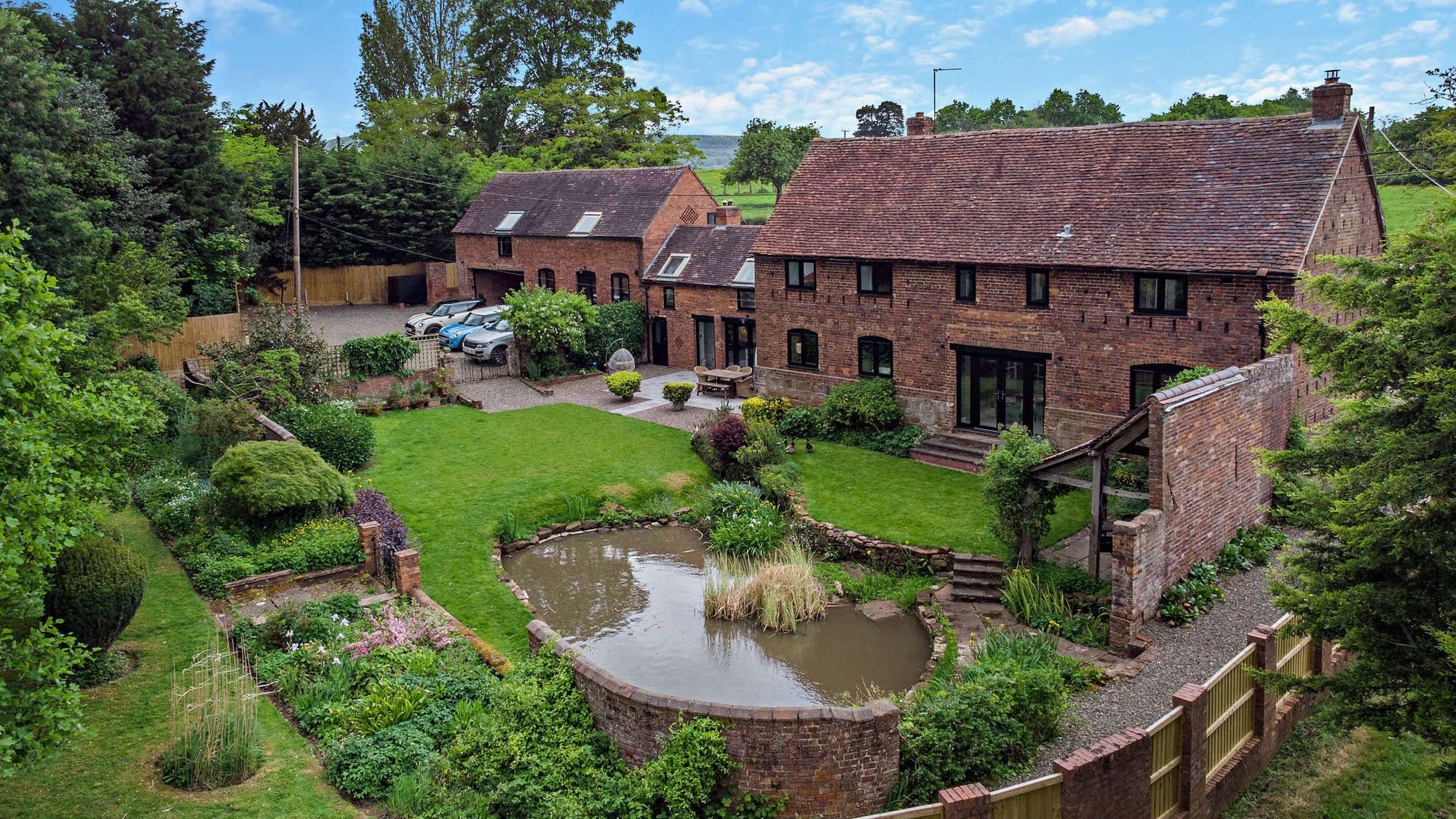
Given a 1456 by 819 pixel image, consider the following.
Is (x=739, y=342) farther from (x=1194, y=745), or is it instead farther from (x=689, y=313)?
(x=1194, y=745)

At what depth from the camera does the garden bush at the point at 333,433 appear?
22531 millimetres

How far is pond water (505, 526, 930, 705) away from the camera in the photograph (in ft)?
47.6

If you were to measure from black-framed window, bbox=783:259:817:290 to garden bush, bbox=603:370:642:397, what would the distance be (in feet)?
18.5

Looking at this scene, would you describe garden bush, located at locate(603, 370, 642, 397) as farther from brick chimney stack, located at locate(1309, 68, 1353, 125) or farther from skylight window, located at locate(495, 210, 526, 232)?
brick chimney stack, located at locate(1309, 68, 1353, 125)

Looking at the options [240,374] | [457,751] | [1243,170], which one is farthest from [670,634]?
[1243,170]

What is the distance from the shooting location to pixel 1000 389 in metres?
23.2

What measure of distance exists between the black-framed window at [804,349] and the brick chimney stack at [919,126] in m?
5.90

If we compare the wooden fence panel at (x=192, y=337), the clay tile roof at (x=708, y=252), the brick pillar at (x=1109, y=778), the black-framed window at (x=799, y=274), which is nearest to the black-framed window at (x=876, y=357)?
the black-framed window at (x=799, y=274)

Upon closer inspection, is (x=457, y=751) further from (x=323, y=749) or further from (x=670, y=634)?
(x=670, y=634)

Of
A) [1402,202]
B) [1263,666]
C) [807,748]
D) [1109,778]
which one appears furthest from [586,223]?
[1402,202]

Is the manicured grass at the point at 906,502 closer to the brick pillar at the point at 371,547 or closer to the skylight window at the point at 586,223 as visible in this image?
the brick pillar at the point at 371,547

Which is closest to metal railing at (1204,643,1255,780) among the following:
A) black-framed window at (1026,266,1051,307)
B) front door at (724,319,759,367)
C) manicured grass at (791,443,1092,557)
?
manicured grass at (791,443,1092,557)

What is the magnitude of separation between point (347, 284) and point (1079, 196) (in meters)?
35.1

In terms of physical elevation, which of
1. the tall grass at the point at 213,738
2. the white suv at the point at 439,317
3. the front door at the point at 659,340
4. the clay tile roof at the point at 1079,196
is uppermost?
the clay tile roof at the point at 1079,196
